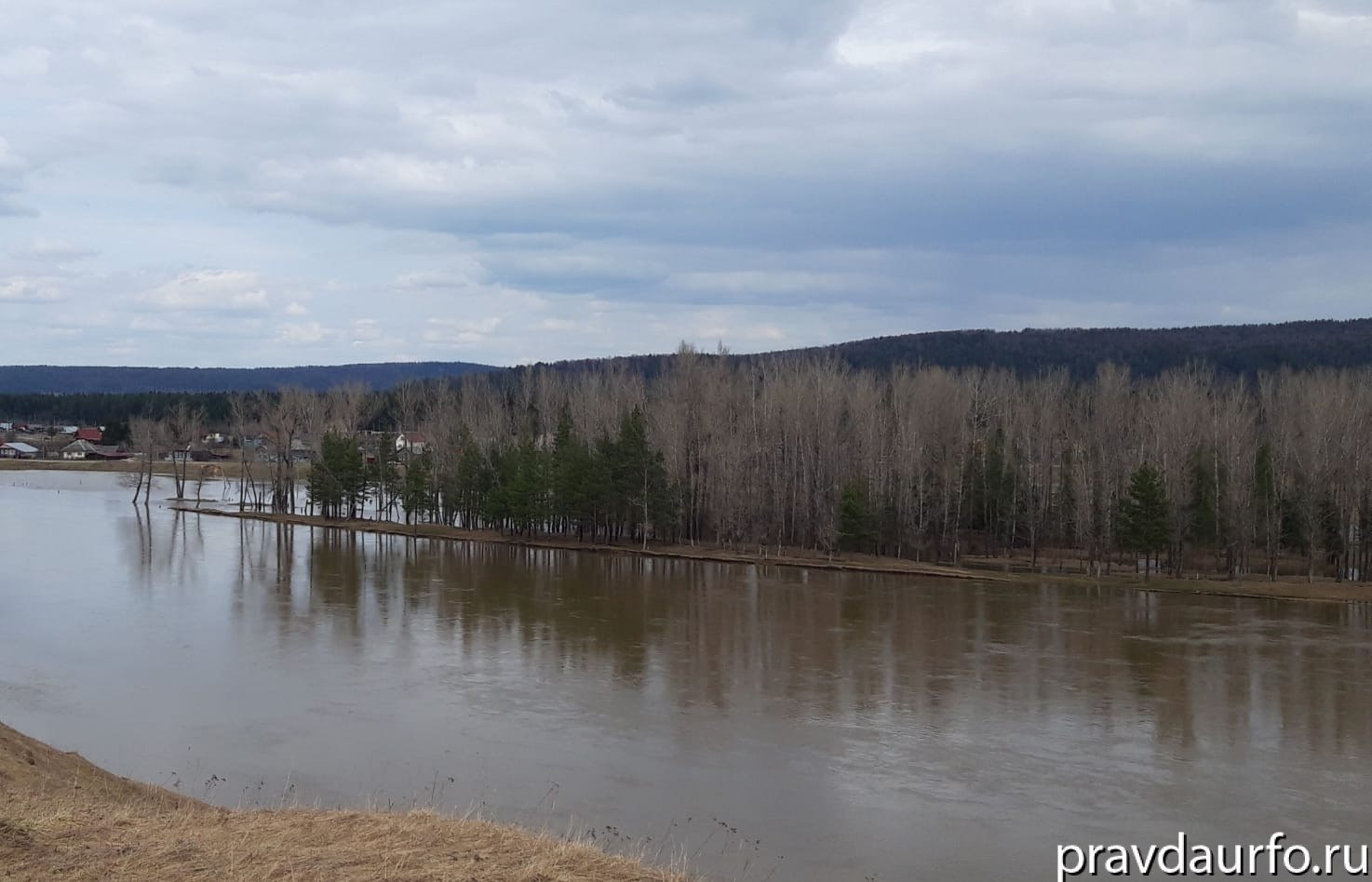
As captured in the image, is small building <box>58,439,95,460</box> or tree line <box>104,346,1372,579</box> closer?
tree line <box>104,346,1372,579</box>

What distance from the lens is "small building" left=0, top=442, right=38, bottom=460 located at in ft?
313

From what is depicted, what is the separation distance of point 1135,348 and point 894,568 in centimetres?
8510

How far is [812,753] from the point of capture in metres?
14.5

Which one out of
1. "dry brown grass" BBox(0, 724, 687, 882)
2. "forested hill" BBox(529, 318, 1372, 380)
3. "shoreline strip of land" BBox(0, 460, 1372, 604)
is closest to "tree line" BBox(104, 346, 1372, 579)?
"shoreline strip of land" BBox(0, 460, 1372, 604)

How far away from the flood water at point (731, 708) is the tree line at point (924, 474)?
732 centimetres

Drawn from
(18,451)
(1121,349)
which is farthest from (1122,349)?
(18,451)

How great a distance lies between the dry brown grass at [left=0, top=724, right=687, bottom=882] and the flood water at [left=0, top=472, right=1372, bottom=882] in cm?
225

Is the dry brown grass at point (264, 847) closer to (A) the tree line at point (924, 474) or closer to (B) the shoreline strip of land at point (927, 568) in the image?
(B) the shoreline strip of land at point (927, 568)

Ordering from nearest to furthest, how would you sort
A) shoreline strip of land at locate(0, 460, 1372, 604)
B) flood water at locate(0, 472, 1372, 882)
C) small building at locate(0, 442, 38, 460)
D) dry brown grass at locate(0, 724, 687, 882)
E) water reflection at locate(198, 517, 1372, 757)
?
dry brown grass at locate(0, 724, 687, 882)
flood water at locate(0, 472, 1372, 882)
water reflection at locate(198, 517, 1372, 757)
shoreline strip of land at locate(0, 460, 1372, 604)
small building at locate(0, 442, 38, 460)

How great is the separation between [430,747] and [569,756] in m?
1.89

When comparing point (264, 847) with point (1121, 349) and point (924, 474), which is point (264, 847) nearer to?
point (924, 474)

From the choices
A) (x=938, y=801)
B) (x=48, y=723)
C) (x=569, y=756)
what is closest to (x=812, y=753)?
(x=938, y=801)

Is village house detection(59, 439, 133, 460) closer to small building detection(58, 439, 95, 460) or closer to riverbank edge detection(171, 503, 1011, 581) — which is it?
small building detection(58, 439, 95, 460)

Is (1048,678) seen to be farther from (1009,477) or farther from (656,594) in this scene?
(1009,477)
